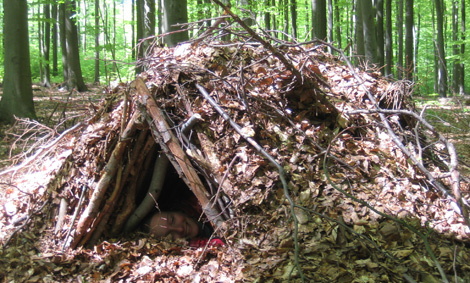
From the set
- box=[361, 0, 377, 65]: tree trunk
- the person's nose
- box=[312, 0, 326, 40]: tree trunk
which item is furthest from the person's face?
box=[312, 0, 326, 40]: tree trunk

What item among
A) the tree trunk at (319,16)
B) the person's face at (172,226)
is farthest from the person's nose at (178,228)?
the tree trunk at (319,16)

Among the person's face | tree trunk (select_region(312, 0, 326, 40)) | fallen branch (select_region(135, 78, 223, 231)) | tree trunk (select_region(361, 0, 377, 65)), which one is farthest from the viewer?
tree trunk (select_region(312, 0, 326, 40))

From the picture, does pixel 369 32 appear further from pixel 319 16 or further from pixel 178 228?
pixel 178 228

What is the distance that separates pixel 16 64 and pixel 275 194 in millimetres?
7380

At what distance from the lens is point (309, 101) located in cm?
406

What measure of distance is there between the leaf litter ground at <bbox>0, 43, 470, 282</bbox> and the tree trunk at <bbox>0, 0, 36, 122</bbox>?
14.6 ft

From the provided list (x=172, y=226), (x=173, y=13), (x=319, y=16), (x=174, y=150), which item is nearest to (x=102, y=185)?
(x=174, y=150)

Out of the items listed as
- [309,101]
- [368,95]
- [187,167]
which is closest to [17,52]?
[187,167]

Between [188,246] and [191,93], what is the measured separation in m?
1.69

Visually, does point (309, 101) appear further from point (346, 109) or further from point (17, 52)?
point (17, 52)

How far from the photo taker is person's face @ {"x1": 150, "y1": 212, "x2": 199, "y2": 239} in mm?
4133

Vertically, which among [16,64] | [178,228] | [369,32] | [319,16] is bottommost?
[178,228]

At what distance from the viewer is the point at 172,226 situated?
165 inches

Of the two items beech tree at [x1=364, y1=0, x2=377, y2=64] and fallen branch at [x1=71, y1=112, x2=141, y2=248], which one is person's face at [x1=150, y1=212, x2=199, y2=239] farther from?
beech tree at [x1=364, y1=0, x2=377, y2=64]
